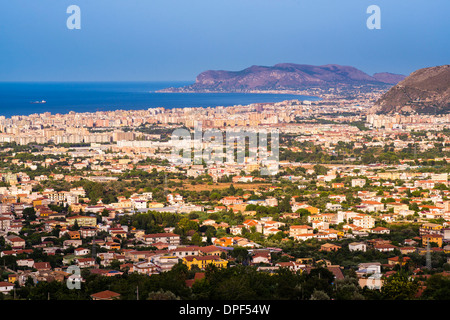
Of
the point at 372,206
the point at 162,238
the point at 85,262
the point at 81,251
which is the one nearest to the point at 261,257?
the point at 162,238

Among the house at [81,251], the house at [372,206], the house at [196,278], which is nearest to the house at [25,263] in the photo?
the house at [81,251]

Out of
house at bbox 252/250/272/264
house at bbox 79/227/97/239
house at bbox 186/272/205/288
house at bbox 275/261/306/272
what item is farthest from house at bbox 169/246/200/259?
house at bbox 79/227/97/239

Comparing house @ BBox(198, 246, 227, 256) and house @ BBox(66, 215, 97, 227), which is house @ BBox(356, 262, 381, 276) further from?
house @ BBox(66, 215, 97, 227)

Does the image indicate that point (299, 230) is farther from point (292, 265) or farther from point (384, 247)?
point (292, 265)

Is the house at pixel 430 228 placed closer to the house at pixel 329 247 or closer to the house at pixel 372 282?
the house at pixel 329 247

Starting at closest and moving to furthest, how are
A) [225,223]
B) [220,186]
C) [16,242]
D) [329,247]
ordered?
[329,247] → [16,242] → [225,223] → [220,186]
